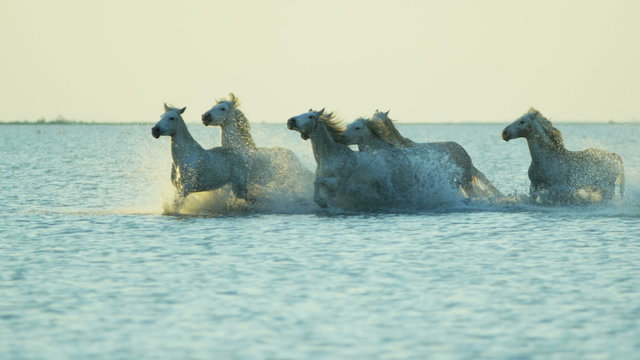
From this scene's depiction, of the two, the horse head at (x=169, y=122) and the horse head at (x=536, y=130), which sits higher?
the horse head at (x=169, y=122)

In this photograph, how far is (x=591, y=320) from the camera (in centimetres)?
1110

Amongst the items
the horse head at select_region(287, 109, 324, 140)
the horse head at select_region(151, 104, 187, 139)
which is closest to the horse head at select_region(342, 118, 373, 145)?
the horse head at select_region(287, 109, 324, 140)

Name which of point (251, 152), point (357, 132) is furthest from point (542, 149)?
point (251, 152)

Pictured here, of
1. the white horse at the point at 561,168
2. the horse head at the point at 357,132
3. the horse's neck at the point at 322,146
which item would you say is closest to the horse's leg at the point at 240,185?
the horse's neck at the point at 322,146

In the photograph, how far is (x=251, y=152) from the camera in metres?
22.2

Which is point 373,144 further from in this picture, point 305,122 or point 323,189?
point 323,189

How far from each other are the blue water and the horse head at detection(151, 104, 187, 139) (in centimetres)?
158

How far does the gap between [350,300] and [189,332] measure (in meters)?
2.18

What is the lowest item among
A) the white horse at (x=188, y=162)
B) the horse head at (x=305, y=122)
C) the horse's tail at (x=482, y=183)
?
the horse's tail at (x=482, y=183)

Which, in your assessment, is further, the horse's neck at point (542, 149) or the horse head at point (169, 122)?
the horse's neck at point (542, 149)

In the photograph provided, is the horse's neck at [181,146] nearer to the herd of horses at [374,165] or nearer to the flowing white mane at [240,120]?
the herd of horses at [374,165]

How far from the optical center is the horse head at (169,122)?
20.2m

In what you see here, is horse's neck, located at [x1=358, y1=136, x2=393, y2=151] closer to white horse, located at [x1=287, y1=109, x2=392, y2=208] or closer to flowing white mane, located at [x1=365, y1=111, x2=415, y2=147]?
flowing white mane, located at [x1=365, y1=111, x2=415, y2=147]

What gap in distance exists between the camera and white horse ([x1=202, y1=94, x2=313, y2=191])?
2205 centimetres
